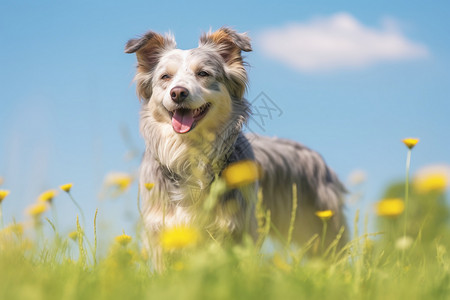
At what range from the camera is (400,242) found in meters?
2.66

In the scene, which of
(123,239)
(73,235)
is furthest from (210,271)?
(73,235)

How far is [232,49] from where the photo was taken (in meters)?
5.18

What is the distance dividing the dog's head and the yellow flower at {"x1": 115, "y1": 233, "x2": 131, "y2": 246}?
5.84 ft

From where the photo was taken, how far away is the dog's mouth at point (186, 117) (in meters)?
4.51

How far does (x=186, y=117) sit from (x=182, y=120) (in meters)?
0.05

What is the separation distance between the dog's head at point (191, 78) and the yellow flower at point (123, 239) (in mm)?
1781

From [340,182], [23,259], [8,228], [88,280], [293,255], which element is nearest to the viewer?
[88,280]

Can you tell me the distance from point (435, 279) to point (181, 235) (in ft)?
5.21

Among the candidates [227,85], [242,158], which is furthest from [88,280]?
[227,85]

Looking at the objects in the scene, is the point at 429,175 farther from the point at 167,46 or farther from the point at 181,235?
the point at 167,46

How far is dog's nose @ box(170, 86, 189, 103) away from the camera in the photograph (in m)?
4.26

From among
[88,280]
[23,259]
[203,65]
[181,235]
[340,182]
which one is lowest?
[340,182]

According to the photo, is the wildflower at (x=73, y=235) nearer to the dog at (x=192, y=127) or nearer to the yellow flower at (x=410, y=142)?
the dog at (x=192, y=127)

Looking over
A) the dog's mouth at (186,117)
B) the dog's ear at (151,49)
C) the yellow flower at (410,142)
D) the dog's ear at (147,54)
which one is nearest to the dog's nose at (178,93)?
the dog's mouth at (186,117)
